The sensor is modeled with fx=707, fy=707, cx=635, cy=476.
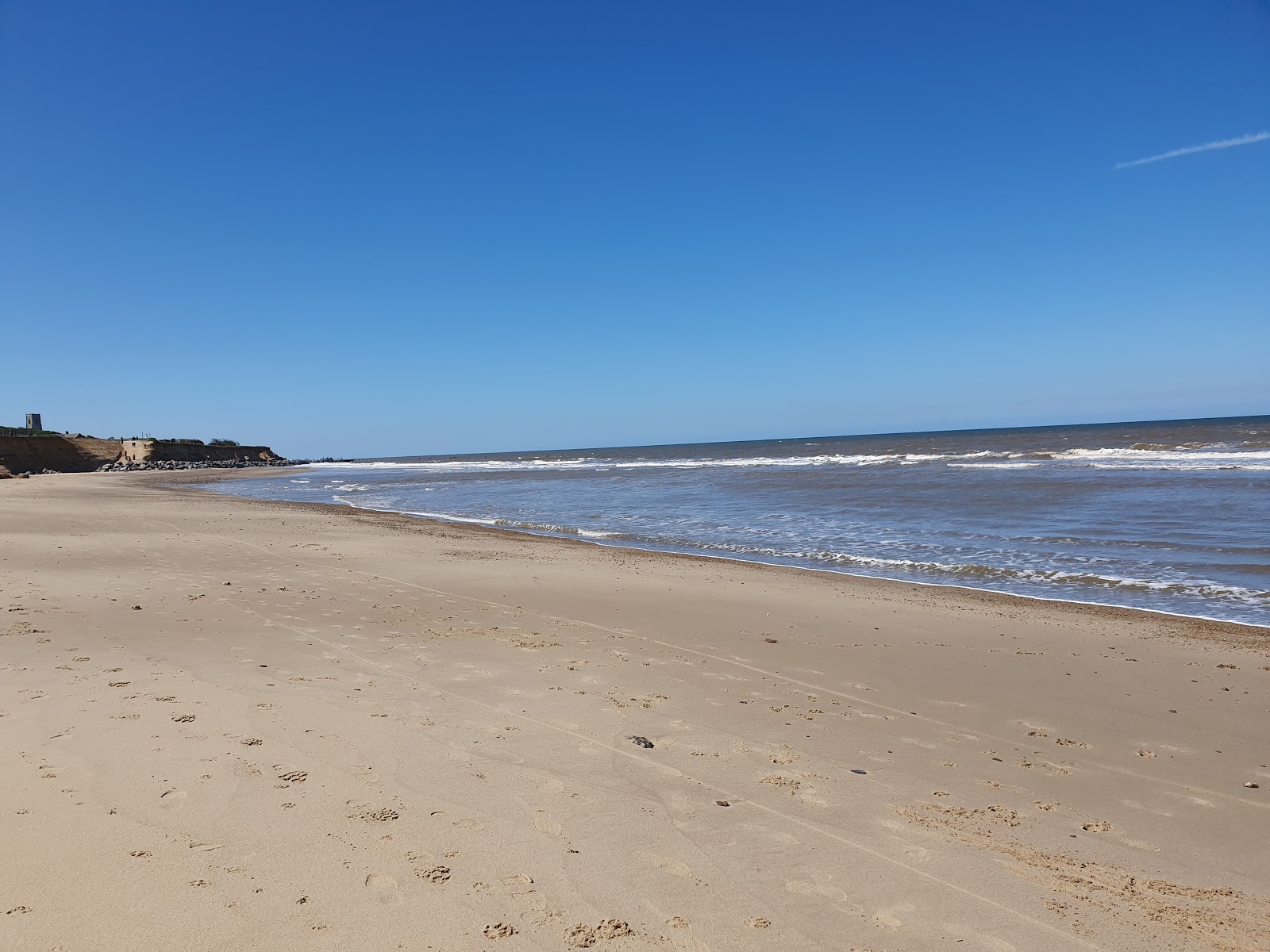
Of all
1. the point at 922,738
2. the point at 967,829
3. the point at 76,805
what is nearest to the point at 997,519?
the point at 922,738

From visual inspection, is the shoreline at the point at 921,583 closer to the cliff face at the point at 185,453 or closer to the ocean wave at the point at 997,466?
the ocean wave at the point at 997,466

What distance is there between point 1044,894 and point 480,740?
116 inches

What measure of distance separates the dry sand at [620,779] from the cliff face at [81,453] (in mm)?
41145

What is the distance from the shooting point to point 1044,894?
2943 mm

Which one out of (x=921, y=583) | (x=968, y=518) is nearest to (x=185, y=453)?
(x=968, y=518)

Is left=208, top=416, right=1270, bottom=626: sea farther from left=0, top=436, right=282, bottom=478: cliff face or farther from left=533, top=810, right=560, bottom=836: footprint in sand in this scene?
left=0, top=436, right=282, bottom=478: cliff face

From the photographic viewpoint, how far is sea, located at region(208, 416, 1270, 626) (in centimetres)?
1064

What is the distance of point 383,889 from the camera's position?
2.71m

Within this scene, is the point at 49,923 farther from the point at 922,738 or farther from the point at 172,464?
the point at 172,464

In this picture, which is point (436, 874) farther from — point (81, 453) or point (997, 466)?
point (81, 453)

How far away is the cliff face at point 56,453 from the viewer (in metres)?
46.0

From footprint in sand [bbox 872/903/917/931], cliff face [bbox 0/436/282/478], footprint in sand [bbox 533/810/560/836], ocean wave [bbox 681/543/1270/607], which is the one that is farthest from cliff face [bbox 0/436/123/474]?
footprint in sand [bbox 872/903/917/931]

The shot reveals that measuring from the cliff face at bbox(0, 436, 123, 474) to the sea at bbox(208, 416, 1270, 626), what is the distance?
19740 millimetres

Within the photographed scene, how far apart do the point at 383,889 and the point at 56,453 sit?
6248 centimetres
